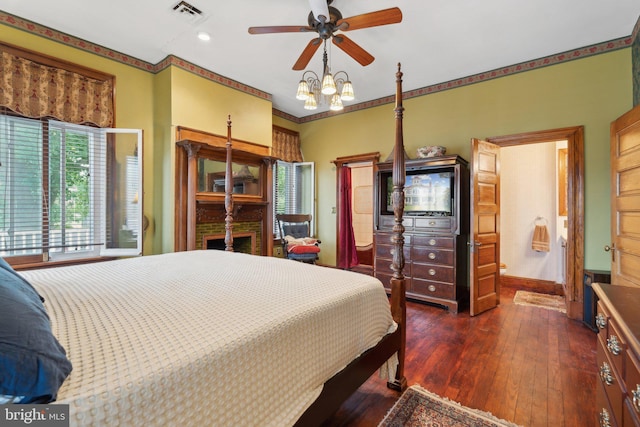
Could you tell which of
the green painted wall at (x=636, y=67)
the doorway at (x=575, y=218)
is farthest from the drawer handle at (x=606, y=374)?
the green painted wall at (x=636, y=67)

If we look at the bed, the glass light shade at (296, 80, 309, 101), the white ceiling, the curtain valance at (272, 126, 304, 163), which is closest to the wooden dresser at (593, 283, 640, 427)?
the bed

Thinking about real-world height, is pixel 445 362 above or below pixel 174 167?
below

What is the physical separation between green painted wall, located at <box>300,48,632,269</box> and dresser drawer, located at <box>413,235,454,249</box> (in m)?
1.21

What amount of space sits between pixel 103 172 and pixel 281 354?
3.29 meters

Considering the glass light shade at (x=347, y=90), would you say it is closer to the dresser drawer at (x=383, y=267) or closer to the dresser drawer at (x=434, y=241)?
the dresser drawer at (x=434, y=241)

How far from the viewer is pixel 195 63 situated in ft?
11.5

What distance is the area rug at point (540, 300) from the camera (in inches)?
136

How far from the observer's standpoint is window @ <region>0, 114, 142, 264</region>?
105 inches

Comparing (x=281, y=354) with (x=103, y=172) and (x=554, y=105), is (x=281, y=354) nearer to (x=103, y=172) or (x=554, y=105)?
(x=103, y=172)

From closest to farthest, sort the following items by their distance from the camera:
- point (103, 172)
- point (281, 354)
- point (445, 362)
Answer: point (281, 354) < point (445, 362) < point (103, 172)

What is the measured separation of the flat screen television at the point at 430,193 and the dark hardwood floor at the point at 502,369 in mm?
1278

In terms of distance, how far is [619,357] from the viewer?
36.4 inches

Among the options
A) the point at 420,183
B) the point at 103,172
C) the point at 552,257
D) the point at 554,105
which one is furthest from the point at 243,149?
the point at 552,257

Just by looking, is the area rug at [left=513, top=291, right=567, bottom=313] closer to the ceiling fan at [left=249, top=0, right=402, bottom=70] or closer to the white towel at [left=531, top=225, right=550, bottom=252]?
the white towel at [left=531, top=225, right=550, bottom=252]
